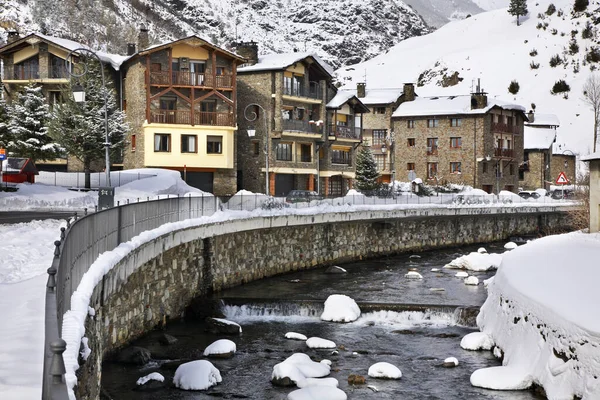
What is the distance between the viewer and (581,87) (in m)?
115

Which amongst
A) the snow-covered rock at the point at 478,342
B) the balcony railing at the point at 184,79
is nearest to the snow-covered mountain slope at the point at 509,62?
the balcony railing at the point at 184,79

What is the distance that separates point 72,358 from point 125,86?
166 feet

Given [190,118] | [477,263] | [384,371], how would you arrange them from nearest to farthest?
[384,371] → [477,263] → [190,118]

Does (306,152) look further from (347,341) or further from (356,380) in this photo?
(356,380)

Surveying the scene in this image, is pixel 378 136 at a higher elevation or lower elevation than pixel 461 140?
higher

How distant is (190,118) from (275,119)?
7455mm

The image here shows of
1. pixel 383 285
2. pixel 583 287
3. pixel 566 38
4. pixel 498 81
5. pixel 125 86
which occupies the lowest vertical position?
pixel 383 285

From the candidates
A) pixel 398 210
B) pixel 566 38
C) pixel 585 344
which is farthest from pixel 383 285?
pixel 566 38

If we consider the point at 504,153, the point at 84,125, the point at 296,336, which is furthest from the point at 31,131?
the point at 504,153

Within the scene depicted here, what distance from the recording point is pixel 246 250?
3581cm

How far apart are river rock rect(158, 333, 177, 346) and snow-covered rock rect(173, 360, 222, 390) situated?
3601mm

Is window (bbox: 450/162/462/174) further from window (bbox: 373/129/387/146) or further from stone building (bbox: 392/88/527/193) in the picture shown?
window (bbox: 373/129/387/146)

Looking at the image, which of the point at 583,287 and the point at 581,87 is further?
the point at 581,87

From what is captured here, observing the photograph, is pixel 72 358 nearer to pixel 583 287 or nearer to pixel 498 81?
pixel 583 287
